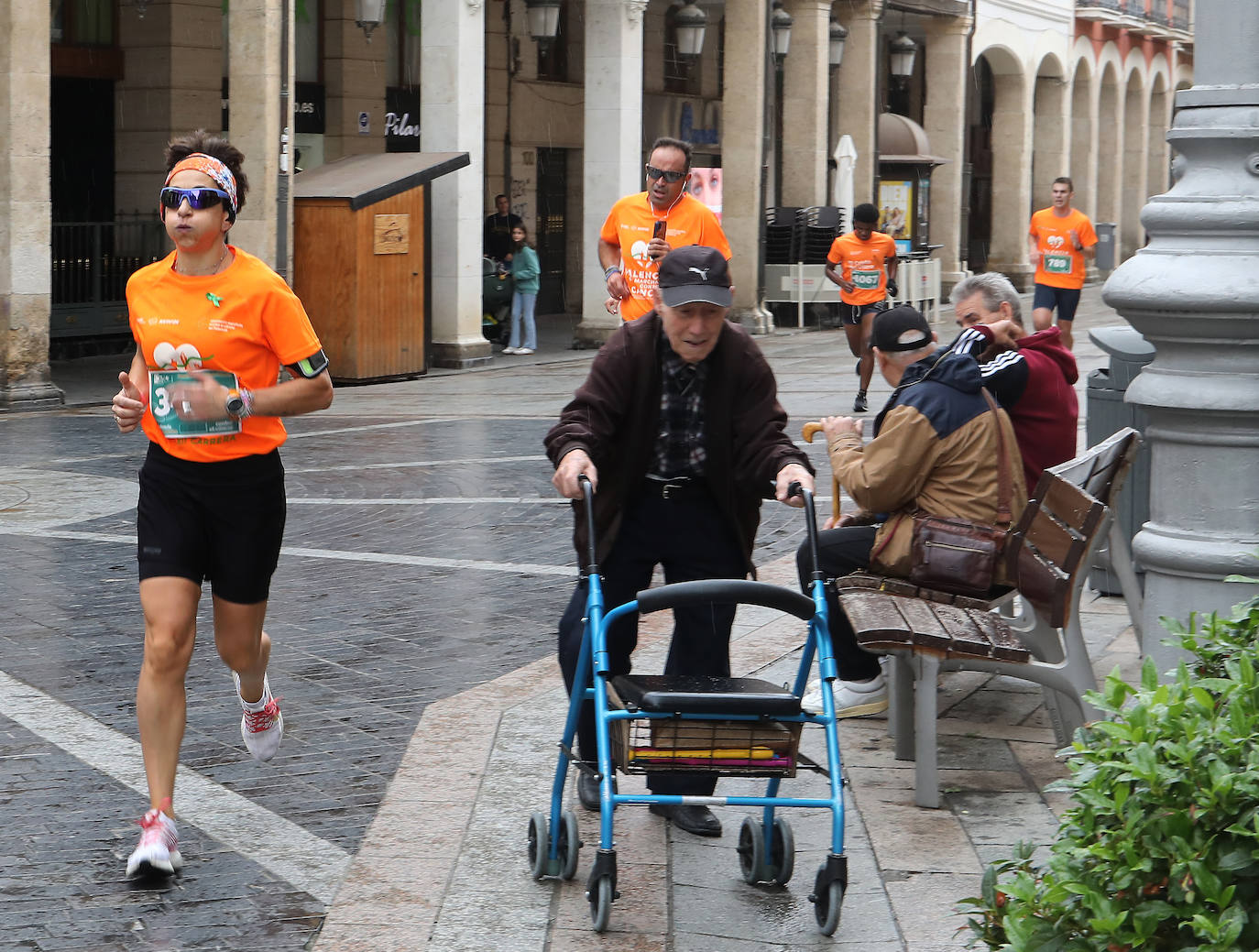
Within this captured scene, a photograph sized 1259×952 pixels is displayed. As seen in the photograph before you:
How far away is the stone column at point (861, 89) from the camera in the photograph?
30172mm

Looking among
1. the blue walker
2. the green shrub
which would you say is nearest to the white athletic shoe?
the blue walker

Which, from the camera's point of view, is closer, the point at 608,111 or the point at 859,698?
the point at 859,698

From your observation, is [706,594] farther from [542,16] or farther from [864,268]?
[542,16]

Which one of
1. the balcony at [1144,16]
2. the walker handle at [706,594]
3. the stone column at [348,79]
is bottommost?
the walker handle at [706,594]

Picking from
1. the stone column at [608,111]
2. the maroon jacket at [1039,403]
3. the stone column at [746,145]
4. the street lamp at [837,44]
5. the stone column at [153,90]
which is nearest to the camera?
the maroon jacket at [1039,403]

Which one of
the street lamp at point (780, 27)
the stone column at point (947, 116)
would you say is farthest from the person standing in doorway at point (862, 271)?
the stone column at point (947, 116)

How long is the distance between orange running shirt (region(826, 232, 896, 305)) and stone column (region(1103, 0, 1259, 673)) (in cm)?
1348

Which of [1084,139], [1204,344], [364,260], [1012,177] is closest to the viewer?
[1204,344]

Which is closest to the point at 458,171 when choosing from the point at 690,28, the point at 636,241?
the point at 690,28

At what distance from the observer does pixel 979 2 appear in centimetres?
3638

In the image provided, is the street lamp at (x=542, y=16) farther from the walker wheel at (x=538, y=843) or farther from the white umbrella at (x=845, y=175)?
the walker wheel at (x=538, y=843)

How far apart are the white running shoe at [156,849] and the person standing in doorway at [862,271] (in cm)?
1319

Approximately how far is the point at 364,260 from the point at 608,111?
587 cm

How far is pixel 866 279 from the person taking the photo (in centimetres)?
1758
